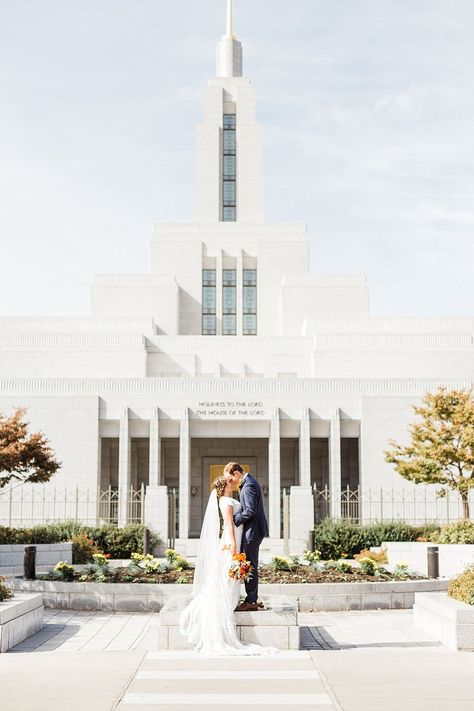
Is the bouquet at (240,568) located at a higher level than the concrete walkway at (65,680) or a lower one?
higher

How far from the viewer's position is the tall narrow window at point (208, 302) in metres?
54.3

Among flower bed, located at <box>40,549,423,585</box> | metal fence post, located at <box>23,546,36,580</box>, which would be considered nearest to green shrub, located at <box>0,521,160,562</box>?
metal fence post, located at <box>23,546,36,580</box>

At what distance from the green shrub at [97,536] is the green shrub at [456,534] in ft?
26.5

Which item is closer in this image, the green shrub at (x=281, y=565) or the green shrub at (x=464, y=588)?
the green shrub at (x=464, y=588)

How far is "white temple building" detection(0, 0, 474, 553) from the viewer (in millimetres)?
37750

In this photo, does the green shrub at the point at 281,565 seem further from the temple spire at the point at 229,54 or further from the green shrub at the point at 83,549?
the temple spire at the point at 229,54

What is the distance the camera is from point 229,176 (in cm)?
5906

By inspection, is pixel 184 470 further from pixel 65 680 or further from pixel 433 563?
pixel 65 680

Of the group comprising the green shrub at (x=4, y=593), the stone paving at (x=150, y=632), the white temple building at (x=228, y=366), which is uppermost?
the white temple building at (x=228, y=366)

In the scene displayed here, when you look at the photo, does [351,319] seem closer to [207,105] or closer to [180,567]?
[207,105]

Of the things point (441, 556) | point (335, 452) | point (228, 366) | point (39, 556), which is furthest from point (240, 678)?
point (228, 366)

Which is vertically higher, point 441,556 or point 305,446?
point 305,446

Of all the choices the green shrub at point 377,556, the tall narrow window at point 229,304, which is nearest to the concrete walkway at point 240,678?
the green shrub at point 377,556

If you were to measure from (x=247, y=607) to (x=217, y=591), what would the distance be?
0.57 metres
